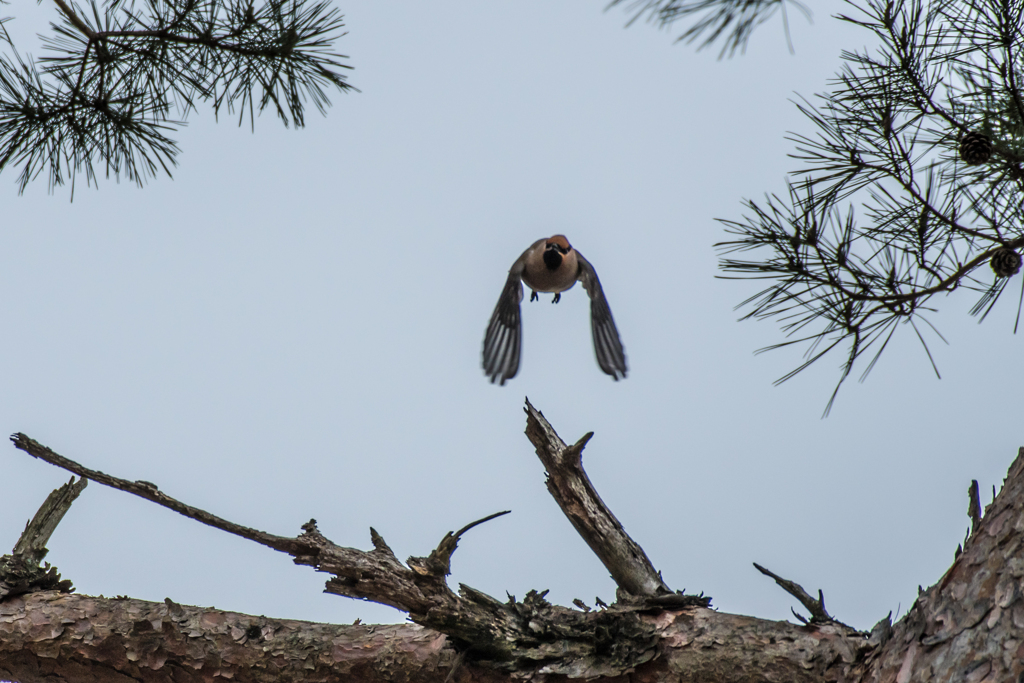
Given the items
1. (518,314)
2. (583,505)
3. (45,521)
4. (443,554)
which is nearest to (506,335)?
(518,314)

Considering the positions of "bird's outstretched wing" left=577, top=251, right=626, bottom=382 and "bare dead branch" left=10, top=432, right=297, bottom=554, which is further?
"bird's outstretched wing" left=577, top=251, right=626, bottom=382

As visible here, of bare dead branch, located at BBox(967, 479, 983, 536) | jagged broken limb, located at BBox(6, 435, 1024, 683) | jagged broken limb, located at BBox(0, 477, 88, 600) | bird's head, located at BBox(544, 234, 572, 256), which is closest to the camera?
jagged broken limb, located at BBox(6, 435, 1024, 683)

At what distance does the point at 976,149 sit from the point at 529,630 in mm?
1509

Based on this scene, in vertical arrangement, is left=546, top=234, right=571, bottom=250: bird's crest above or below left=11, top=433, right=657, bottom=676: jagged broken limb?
above

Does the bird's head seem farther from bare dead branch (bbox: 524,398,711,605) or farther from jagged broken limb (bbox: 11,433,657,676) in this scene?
jagged broken limb (bbox: 11,433,657,676)

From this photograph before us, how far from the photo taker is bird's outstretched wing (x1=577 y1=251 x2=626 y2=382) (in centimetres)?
261

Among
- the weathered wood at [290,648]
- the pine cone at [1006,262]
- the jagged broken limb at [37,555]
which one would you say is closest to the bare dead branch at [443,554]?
the weathered wood at [290,648]

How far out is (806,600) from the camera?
5.33ft

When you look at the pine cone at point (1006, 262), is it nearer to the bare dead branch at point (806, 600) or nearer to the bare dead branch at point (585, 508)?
the bare dead branch at point (806, 600)

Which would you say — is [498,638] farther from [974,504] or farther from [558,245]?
[558,245]

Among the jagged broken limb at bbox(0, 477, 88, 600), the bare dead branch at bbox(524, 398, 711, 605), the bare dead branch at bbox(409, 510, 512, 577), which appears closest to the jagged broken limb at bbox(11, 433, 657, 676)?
the bare dead branch at bbox(409, 510, 512, 577)

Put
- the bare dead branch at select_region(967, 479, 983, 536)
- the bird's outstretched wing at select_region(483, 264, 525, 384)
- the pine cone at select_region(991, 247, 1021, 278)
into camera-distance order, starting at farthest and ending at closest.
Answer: the bird's outstretched wing at select_region(483, 264, 525, 384), the pine cone at select_region(991, 247, 1021, 278), the bare dead branch at select_region(967, 479, 983, 536)

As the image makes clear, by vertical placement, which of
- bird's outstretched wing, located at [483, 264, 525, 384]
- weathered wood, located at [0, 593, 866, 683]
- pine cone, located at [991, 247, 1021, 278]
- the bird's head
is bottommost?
weathered wood, located at [0, 593, 866, 683]

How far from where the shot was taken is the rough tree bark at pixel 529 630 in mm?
1385
